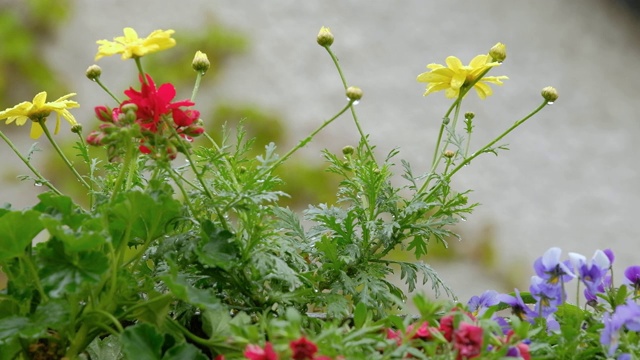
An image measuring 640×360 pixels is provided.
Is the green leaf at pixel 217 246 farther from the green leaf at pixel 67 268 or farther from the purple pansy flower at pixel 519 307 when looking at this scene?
the purple pansy flower at pixel 519 307

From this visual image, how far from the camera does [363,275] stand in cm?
59

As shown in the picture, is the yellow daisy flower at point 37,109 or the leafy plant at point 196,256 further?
the yellow daisy flower at point 37,109

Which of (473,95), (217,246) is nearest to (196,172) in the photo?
(217,246)

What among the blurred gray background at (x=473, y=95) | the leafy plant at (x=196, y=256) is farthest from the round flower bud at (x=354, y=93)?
the blurred gray background at (x=473, y=95)

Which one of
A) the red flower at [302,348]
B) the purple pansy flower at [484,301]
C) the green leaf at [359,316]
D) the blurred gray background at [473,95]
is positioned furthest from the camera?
the blurred gray background at [473,95]

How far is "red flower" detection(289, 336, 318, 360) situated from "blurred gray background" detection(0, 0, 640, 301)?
71.5 inches

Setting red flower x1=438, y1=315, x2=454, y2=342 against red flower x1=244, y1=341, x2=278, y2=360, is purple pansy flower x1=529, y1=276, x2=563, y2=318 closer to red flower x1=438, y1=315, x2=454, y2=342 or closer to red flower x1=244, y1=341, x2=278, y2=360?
red flower x1=438, y1=315, x2=454, y2=342

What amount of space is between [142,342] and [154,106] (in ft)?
0.49

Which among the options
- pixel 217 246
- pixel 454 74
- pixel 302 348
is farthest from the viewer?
pixel 454 74

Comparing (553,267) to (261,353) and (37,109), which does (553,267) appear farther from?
(37,109)

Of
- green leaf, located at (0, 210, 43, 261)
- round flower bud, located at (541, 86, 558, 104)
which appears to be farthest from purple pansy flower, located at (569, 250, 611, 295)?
green leaf, located at (0, 210, 43, 261)

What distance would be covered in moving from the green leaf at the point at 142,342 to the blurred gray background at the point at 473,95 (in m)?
1.76

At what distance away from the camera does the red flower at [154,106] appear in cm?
52

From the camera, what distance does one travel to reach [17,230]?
472 mm
